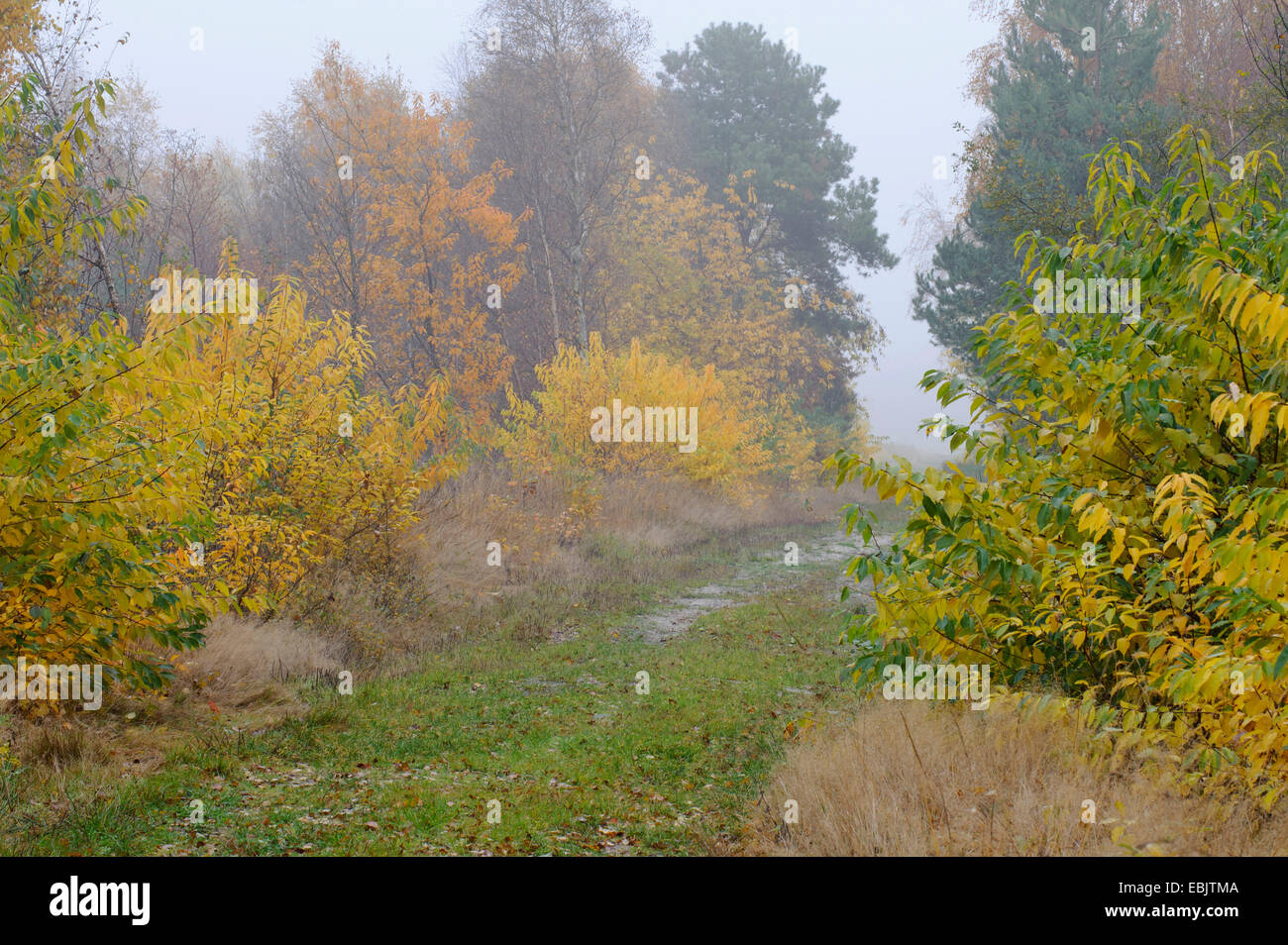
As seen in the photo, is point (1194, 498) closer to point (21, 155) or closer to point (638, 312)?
point (21, 155)

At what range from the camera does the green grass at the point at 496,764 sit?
527cm

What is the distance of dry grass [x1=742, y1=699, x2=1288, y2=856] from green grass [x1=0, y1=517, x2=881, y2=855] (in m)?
0.65

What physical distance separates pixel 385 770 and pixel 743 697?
3.64 meters

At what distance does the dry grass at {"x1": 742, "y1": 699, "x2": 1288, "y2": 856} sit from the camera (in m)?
4.05

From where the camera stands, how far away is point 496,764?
696 centimetres

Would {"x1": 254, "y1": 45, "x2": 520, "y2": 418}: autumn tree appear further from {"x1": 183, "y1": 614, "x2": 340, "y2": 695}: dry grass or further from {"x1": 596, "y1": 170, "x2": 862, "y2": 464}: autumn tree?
{"x1": 183, "y1": 614, "x2": 340, "y2": 695}: dry grass

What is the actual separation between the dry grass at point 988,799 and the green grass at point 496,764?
2.13 ft
